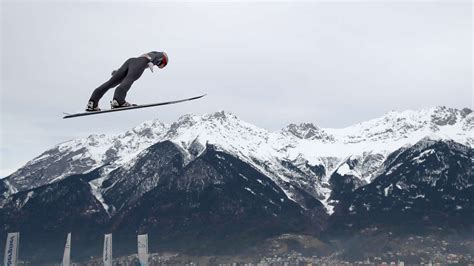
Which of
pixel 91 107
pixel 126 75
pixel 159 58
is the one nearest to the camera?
pixel 126 75

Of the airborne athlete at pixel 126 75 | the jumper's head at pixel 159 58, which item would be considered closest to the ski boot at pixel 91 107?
the airborne athlete at pixel 126 75

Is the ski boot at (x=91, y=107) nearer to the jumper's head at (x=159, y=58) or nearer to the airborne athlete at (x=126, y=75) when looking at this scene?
the airborne athlete at (x=126, y=75)

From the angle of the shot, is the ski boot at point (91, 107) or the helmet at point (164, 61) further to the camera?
the ski boot at point (91, 107)

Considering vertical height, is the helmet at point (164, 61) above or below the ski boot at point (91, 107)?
above

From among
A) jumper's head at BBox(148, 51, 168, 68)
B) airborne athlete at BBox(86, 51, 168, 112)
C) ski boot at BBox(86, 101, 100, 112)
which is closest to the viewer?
airborne athlete at BBox(86, 51, 168, 112)

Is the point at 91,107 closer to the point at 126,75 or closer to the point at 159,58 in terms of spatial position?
the point at 126,75

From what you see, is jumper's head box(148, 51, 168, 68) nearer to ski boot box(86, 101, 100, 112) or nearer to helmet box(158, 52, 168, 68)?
helmet box(158, 52, 168, 68)

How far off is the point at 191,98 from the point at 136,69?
4.18 meters

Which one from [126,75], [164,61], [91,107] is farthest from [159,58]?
[91,107]

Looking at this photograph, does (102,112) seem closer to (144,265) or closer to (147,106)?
(147,106)

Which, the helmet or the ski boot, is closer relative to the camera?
the helmet

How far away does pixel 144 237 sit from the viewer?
195625 mm

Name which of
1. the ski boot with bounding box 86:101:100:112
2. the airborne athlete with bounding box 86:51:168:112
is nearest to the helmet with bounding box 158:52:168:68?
the airborne athlete with bounding box 86:51:168:112

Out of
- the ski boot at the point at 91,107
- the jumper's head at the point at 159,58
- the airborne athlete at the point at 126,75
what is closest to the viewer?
the airborne athlete at the point at 126,75
